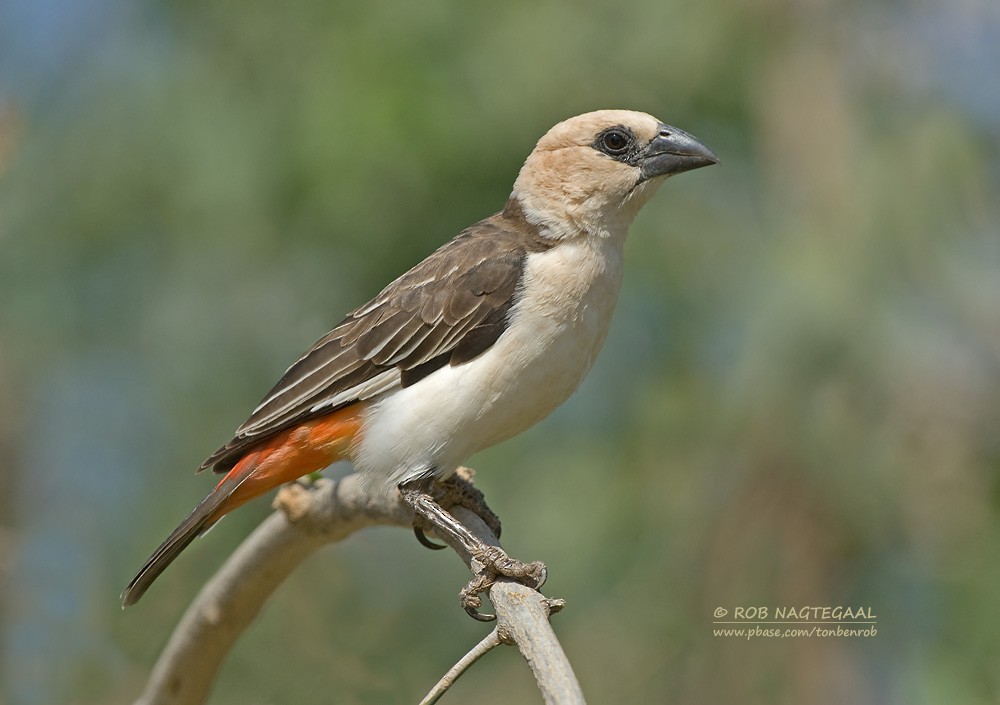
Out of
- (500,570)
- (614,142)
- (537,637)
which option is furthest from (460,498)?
(537,637)

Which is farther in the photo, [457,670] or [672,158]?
[672,158]

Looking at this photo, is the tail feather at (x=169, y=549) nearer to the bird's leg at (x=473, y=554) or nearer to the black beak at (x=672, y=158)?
the bird's leg at (x=473, y=554)

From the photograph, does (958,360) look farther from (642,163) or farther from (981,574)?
(642,163)

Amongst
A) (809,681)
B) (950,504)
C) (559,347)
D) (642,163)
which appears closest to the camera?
(559,347)

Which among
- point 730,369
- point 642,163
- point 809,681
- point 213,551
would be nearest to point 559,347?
point 642,163

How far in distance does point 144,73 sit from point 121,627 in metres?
2.80

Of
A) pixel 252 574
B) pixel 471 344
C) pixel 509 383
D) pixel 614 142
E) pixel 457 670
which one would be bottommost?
pixel 457 670

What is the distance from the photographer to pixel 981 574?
4.90 m

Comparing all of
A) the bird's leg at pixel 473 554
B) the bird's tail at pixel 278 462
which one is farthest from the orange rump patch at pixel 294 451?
the bird's leg at pixel 473 554

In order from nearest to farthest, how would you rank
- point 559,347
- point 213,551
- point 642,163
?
point 559,347
point 642,163
point 213,551

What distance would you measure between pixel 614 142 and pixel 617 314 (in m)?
1.64

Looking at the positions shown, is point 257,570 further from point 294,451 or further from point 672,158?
point 672,158

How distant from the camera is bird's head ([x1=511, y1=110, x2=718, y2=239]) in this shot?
4449mm

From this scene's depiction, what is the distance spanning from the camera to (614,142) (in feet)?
14.9
